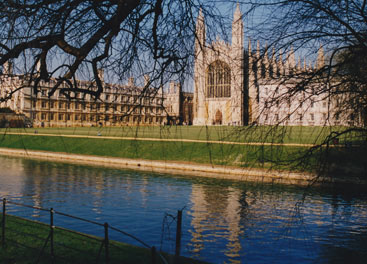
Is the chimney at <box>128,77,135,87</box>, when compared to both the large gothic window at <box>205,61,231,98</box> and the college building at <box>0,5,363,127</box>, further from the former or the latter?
the large gothic window at <box>205,61,231,98</box>

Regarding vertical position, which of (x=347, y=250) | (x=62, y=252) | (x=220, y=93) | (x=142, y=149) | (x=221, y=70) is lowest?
(x=347, y=250)

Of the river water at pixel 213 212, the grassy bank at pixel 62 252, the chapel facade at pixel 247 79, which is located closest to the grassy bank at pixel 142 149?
the river water at pixel 213 212

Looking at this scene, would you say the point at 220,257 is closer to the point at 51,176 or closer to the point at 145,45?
the point at 145,45

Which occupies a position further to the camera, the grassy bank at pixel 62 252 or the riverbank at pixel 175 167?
the riverbank at pixel 175 167

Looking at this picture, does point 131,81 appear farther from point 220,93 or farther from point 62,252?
point 62,252

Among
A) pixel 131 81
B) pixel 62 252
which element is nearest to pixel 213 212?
pixel 62 252

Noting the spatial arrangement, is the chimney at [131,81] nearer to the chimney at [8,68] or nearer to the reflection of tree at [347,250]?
the chimney at [8,68]

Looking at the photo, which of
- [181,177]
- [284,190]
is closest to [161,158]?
[181,177]

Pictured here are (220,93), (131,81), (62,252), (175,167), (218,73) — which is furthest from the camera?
(175,167)

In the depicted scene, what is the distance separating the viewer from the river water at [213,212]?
9500 millimetres

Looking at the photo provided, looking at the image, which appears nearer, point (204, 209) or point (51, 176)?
point (204, 209)

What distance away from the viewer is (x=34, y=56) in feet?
15.2

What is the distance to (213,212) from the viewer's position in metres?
13.4

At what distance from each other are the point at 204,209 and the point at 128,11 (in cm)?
1055
